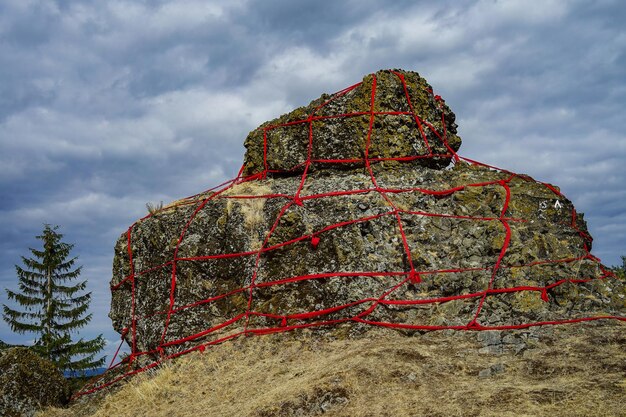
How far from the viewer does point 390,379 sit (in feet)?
19.9

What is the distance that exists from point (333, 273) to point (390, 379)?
7.45 ft

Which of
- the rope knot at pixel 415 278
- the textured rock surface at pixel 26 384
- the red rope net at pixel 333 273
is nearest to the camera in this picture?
the red rope net at pixel 333 273

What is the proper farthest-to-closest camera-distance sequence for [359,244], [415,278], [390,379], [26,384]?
[26,384], [359,244], [415,278], [390,379]

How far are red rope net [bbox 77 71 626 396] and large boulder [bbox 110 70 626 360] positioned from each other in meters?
0.02

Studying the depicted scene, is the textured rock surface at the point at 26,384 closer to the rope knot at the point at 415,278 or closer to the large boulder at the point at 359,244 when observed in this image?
the large boulder at the point at 359,244

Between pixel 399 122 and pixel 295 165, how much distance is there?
1955mm

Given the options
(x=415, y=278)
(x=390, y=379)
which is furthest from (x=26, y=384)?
(x=415, y=278)

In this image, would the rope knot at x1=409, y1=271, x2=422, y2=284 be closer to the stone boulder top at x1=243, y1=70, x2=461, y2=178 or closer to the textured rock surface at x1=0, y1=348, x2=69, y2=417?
the stone boulder top at x1=243, y1=70, x2=461, y2=178

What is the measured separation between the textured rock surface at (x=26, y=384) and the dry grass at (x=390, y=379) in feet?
4.40

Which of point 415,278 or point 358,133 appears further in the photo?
point 358,133

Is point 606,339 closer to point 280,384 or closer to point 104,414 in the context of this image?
point 280,384

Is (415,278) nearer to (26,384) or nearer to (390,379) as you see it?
(390,379)

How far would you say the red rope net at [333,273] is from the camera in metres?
7.78

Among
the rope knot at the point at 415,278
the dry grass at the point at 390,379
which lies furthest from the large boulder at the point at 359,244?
the dry grass at the point at 390,379
